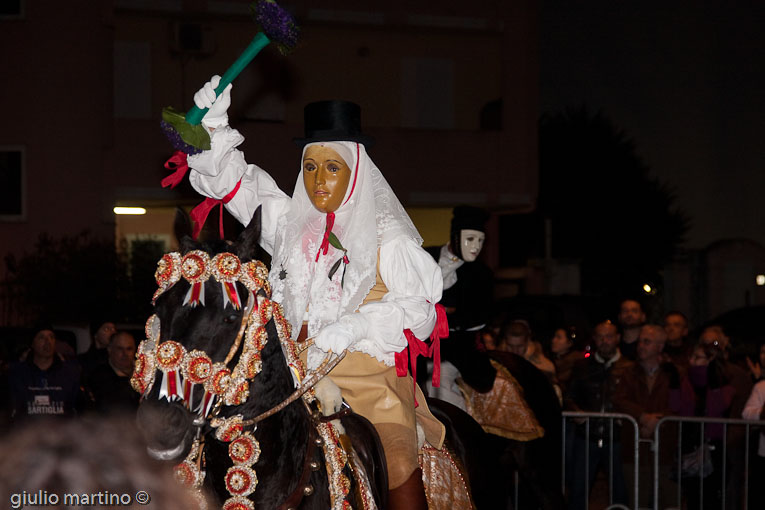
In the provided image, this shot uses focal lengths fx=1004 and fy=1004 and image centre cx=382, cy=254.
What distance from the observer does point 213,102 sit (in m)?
4.14

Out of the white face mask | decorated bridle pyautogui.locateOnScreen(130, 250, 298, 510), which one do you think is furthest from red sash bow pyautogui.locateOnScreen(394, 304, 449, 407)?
the white face mask

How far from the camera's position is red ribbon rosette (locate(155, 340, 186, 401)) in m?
3.23

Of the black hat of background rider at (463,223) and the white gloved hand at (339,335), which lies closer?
the white gloved hand at (339,335)


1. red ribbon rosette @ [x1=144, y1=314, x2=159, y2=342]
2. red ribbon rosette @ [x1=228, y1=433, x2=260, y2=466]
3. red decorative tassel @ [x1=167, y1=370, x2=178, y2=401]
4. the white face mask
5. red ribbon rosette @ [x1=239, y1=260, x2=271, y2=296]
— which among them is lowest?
red ribbon rosette @ [x1=228, y1=433, x2=260, y2=466]

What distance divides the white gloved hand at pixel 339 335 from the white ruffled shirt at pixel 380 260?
62 millimetres

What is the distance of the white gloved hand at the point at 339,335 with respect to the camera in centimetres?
371

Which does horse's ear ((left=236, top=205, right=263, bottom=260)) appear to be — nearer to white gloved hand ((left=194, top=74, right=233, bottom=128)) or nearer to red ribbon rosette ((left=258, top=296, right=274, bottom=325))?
→ red ribbon rosette ((left=258, top=296, right=274, bottom=325))

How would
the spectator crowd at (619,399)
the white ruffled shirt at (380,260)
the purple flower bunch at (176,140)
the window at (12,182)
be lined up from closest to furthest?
the white ruffled shirt at (380,260) < the purple flower bunch at (176,140) < the spectator crowd at (619,399) < the window at (12,182)

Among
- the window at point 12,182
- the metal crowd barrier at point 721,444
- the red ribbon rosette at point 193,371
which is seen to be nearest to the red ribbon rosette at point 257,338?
the red ribbon rosette at point 193,371

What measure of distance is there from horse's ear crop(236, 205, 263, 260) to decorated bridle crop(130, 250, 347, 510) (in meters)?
0.05

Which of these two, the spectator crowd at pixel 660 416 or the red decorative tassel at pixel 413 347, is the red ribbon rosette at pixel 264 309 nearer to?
the red decorative tassel at pixel 413 347

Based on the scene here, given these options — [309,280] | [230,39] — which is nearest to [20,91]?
[230,39]

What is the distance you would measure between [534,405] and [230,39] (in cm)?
1263

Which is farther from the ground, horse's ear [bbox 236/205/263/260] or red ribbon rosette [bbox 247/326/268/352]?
horse's ear [bbox 236/205/263/260]
